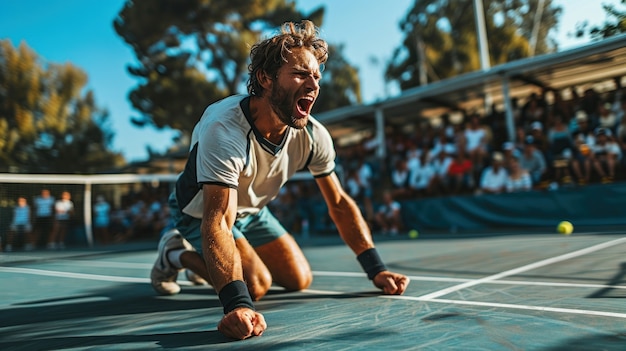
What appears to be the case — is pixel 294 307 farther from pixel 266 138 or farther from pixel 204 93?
pixel 204 93

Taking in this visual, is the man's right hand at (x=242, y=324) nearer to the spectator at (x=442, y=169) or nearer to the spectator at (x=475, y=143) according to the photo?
the spectator at (x=475, y=143)

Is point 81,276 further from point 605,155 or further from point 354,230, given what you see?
point 605,155

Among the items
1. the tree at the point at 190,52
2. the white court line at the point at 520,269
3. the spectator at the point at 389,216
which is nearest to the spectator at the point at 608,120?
the spectator at the point at 389,216

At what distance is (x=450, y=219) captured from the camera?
11.4m

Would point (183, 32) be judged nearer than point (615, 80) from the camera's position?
No

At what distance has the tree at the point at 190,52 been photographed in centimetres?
2512

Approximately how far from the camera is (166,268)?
12.3ft

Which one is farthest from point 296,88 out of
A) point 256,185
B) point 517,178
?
point 517,178

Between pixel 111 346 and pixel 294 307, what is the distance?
1.12 m

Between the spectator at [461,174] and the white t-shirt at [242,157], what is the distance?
8490mm

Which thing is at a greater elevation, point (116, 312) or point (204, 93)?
point (204, 93)

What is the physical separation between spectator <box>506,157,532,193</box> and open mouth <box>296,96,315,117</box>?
8.36 meters

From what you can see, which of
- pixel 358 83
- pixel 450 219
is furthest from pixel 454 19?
pixel 450 219

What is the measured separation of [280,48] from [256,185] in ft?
3.18
